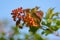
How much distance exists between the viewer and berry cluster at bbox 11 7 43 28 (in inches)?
31.2

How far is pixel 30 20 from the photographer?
0.79 m

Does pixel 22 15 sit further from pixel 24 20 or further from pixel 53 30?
pixel 53 30

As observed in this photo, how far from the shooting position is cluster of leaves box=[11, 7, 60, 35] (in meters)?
0.80

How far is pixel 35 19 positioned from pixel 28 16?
0.04m

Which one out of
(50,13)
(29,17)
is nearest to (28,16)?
(29,17)

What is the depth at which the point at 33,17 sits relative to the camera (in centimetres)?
82

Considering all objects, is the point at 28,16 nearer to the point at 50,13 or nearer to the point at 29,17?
the point at 29,17

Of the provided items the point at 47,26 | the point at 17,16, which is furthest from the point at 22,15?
the point at 47,26

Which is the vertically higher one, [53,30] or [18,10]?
[18,10]

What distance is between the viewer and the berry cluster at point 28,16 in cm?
79

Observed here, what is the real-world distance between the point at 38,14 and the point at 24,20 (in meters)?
0.08

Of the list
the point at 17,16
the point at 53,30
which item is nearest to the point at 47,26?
the point at 53,30

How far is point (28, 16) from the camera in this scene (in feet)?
2.64

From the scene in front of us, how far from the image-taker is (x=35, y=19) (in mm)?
812
